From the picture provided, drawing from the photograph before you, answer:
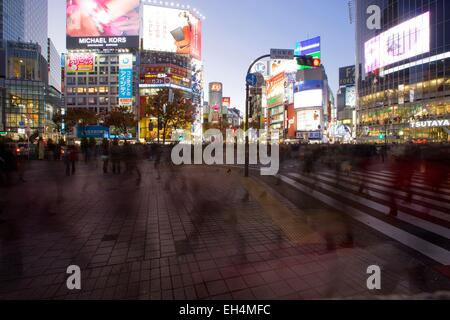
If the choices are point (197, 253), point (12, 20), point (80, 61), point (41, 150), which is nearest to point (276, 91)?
point (80, 61)

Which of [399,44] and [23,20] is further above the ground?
[23,20]

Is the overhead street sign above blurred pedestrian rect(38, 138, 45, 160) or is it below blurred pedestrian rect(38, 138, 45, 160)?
above

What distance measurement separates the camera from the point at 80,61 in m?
87.1

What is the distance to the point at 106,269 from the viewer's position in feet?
13.3

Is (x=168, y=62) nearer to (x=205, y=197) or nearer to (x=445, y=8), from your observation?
(x=445, y=8)

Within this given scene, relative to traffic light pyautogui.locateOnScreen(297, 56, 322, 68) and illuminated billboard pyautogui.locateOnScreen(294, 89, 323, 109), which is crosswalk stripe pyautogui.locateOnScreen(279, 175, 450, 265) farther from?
illuminated billboard pyautogui.locateOnScreen(294, 89, 323, 109)

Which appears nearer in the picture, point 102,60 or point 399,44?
point 399,44

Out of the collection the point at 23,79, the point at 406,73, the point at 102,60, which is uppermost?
the point at 102,60

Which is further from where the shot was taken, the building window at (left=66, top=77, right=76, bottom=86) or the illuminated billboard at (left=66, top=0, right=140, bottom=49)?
the building window at (left=66, top=77, right=76, bottom=86)

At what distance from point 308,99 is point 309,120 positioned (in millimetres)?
6329

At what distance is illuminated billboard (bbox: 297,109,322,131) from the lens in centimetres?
7969

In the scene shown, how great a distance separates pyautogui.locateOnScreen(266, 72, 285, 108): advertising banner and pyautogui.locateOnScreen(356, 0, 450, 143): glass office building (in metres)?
29.7

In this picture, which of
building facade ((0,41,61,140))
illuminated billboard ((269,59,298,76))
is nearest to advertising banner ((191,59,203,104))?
illuminated billboard ((269,59,298,76))

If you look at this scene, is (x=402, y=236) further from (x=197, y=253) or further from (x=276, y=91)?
(x=276, y=91)
